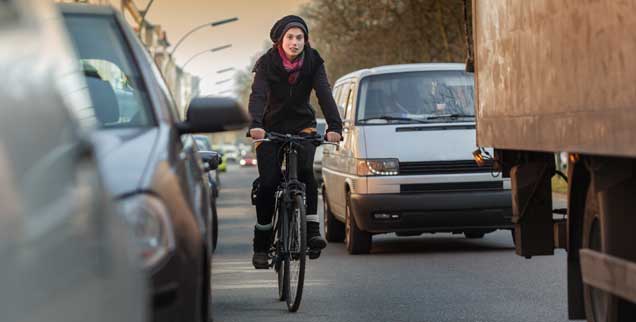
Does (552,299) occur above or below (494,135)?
below

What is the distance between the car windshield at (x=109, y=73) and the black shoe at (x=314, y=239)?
3977 mm

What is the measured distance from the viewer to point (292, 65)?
1070cm

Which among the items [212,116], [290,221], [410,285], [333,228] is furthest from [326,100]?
[333,228]

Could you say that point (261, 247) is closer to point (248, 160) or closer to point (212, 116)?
point (212, 116)

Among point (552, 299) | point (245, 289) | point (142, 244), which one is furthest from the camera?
point (245, 289)

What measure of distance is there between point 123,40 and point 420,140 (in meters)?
8.94

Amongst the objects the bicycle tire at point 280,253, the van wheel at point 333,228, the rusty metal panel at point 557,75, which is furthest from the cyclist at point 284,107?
the van wheel at point 333,228

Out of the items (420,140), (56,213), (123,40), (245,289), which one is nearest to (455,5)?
(420,140)

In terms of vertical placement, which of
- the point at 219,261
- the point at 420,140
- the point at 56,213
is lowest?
the point at 219,261

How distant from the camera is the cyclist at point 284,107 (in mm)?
10570

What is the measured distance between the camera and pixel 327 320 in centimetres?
948

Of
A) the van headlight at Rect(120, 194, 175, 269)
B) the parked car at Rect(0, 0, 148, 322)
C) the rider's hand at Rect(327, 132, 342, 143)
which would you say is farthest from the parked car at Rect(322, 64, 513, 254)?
the parked car at Rect(0, 0, 148, 322)

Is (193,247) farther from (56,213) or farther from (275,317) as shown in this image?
(275,317)

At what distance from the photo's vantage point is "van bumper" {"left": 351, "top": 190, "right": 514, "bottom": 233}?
14.6 meters
